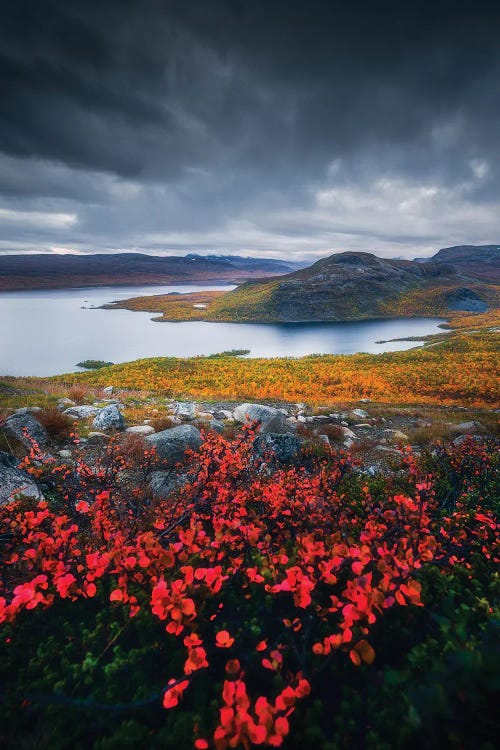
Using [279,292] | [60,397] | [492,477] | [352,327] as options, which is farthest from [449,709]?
[279,292]

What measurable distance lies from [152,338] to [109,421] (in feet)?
192

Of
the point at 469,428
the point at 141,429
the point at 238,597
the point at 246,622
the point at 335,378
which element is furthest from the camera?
the point at 335,378

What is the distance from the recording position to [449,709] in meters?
1.63

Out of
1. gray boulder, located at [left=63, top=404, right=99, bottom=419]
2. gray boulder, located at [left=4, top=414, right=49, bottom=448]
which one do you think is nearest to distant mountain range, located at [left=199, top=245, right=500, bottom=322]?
gray boulder, located at [left=63, top=404, right=99, bottom=419]

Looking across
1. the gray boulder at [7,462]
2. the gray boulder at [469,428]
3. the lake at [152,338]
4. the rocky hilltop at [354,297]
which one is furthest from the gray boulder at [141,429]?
the rocky hilltop at [354,297]

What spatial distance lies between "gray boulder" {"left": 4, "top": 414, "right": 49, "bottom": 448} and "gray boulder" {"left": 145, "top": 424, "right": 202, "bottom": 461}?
3.19 meters

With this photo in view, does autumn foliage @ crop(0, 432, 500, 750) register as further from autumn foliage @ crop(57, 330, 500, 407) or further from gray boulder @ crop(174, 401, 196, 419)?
autumn foliage @ crop(57, 330, 500, 407)

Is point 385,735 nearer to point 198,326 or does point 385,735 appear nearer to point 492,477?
point 492,477

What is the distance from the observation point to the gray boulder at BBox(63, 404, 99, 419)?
14091 mm

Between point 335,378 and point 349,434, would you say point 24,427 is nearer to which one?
point 349,434

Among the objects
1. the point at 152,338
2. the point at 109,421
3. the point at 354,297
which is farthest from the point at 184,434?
the point at 354,297

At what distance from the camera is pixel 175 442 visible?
1001cm

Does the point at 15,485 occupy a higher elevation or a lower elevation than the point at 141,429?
higher

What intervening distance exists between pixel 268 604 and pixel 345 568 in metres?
0.91
